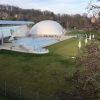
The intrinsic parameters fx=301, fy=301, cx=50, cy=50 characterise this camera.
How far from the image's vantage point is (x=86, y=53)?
714 cm

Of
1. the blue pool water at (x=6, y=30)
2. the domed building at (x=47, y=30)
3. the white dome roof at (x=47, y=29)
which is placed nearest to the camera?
the blue pool water at (x=6, y=30)

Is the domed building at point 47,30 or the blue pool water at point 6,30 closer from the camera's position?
the blue pool water at point 6,30

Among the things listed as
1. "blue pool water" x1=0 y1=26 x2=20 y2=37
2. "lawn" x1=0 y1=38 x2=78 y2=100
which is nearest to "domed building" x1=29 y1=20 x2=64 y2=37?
"blue pool water" x1=0 y1=26 x2=20 y2=37

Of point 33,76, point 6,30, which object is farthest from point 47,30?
point 33,76

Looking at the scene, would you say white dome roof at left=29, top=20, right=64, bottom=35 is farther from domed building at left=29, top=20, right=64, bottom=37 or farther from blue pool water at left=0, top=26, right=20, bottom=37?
blue pool water at left=0, top=26, right=20, bottom=37

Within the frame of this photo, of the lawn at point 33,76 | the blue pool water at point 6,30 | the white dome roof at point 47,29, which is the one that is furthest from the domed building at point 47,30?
the lawn at point 33,76

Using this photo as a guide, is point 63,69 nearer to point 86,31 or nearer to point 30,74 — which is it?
point 30,74

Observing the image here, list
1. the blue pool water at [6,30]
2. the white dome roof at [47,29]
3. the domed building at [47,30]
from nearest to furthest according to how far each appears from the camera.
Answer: the blue pool water at [6,30], the domed building at [47,30], the white dome roof at [47,29]

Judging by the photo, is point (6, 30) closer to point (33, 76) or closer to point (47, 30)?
point (47, 30)

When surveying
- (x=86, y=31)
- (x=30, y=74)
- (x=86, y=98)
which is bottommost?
(x=30, y=74)

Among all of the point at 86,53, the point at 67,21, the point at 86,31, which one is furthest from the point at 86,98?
the point at 67,21

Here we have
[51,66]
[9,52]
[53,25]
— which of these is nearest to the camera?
[51,66]

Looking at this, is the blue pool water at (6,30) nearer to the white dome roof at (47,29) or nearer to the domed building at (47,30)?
the domed building at (47,30)

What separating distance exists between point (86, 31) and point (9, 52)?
96.5 feet
